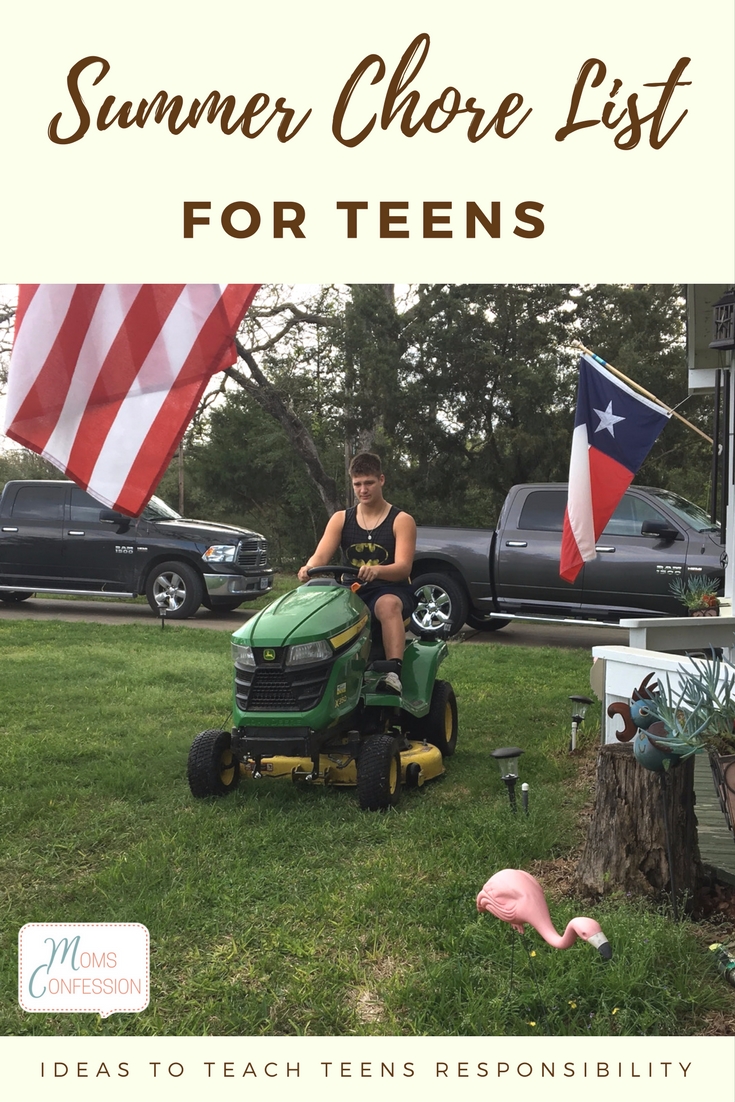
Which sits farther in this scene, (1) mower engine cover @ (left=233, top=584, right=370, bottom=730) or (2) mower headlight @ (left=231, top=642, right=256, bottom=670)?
(2) mower headlight @ (left=231, top=642, right=256, bottom=670)

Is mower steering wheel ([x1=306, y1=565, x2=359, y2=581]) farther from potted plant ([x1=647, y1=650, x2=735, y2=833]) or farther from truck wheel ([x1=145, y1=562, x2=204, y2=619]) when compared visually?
truck wheel ([x1=145, y1=562, x2=204, y2=619])

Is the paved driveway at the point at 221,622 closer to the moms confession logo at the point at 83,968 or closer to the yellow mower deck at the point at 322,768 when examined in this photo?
the yellow mower deck at the point at 322,768

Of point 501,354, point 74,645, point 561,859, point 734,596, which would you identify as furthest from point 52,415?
point 501,354

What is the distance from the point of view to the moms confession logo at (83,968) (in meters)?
3.17

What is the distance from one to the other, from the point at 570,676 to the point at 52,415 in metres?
7.73

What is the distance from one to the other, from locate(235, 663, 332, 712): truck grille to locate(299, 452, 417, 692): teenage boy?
2.06 ft

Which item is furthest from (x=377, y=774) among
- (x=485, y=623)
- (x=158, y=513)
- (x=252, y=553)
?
(x=158, y=513)

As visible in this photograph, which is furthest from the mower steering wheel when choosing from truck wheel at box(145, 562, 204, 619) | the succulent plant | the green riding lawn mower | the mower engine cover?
truck wheel at box(145, 562, 204, 619)

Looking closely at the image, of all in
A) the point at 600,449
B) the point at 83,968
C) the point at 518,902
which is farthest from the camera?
the point at 600,449

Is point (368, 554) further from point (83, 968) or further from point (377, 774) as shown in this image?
point (83, 968)

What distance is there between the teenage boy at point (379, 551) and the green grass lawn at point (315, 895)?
892 millimetres

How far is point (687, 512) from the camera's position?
1182 cm

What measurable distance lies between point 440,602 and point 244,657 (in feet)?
23.7

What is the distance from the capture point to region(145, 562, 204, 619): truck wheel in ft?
45.9
